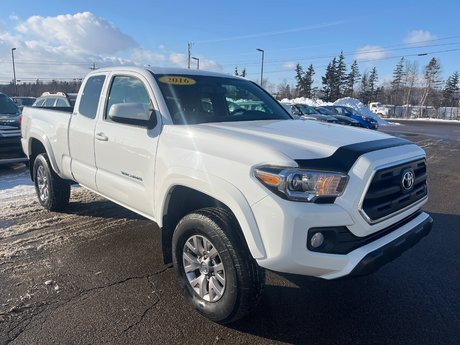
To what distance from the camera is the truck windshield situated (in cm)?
354

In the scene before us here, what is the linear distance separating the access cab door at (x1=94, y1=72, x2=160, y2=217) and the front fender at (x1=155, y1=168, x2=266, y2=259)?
451 millimetres

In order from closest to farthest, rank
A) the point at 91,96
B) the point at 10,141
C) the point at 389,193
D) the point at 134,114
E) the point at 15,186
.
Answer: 1. the point at 389,193
2. the point at 134,114
3. the point at 91,96
4. the point at 15,186
5. the point at 10,141

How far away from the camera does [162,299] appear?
10.6ft

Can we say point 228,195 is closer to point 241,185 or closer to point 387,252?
point 241,185

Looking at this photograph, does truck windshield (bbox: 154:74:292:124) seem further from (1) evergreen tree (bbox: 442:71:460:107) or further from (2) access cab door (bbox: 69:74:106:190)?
(1) evergreen tree (bbox: 442:71:460:107)

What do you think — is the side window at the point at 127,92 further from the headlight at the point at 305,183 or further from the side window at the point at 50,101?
the side window at the point at 50,101

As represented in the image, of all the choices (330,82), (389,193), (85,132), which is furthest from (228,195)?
(330,82)

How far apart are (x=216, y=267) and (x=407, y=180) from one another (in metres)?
1.61

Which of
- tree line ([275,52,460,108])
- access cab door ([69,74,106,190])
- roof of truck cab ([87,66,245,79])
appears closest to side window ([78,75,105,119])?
access cab door ([69,74,106,190])

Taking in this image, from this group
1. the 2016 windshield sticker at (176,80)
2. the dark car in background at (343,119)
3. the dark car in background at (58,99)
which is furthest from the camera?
the dark car in background at (343,119)

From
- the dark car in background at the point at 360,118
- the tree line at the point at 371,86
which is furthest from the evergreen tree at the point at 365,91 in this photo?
the dark car in background at the point at 360,118

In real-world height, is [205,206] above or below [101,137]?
below

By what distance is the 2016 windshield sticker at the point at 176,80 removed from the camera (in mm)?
3690

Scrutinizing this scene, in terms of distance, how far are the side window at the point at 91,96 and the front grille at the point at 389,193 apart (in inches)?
123
